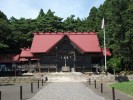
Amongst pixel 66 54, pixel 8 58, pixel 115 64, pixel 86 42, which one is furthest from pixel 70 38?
pixel 8 58

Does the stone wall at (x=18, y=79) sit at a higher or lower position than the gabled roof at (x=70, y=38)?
lower

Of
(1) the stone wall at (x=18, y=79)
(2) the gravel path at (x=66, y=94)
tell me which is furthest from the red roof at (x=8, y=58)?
(2) the gravel path at (x=66, y=94)

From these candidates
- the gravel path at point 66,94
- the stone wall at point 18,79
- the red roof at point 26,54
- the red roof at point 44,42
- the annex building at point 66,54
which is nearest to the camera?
the gravel path at point 66,94

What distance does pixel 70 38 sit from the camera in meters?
59.0

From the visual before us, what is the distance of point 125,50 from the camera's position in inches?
2178

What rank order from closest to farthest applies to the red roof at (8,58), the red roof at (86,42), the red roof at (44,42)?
the red roof at (8,58)
the red roof at (86,42)
the red roof at (44,42)

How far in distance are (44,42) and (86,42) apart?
7.51 meters

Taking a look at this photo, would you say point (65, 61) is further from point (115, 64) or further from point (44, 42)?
point (115, 64)

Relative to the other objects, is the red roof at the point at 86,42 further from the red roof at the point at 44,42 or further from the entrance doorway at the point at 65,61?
the red roof at the point at 44,42

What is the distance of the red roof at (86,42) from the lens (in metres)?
57.2

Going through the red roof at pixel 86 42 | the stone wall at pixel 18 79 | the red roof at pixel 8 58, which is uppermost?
the red roof at pixel 86 42

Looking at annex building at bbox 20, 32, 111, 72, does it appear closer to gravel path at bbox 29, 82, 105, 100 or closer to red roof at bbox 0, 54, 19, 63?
red roof at bbox 0, 54, 19, 63

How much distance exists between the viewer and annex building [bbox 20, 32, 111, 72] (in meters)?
56.0

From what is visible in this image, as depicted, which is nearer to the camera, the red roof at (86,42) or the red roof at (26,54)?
the red roof at (86,42)
